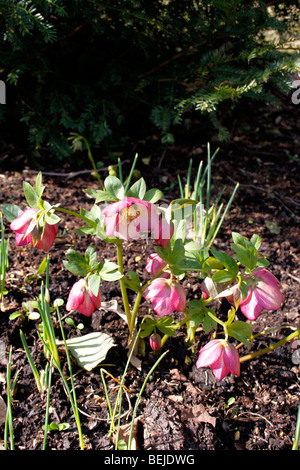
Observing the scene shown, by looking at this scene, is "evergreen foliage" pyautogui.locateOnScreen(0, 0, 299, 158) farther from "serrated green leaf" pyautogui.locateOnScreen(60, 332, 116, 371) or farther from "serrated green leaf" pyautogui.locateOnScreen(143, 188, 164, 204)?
"serrated green leaf" pyautogui.locateOnScreen(60, 332, 116, 371)

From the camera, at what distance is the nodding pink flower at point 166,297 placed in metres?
0.91

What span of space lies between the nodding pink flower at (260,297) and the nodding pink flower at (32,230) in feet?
1.49

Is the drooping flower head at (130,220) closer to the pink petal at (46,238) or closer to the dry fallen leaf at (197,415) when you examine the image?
the pink petal at (46,238)

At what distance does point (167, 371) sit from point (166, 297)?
344 mm

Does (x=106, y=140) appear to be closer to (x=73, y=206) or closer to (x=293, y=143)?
(x=73, y=206)

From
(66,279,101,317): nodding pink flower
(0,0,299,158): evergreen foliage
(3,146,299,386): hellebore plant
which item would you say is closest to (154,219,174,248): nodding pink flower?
(3,146,299,386): hellebore plant

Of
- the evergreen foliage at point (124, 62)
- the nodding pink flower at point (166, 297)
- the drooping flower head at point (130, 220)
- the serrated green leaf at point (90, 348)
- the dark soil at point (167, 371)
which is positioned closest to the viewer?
the drooping flower head at point (130, 220)

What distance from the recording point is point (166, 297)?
0.92 meters

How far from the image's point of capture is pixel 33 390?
1094 mm

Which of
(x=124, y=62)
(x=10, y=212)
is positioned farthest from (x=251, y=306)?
(x=124, y=62)

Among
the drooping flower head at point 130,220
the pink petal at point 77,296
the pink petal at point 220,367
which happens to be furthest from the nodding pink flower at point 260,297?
the pink petal at point 77,296

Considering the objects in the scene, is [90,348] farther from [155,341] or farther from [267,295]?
[267,295]

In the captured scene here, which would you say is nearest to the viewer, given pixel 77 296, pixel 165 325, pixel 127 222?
pixel 127 222
